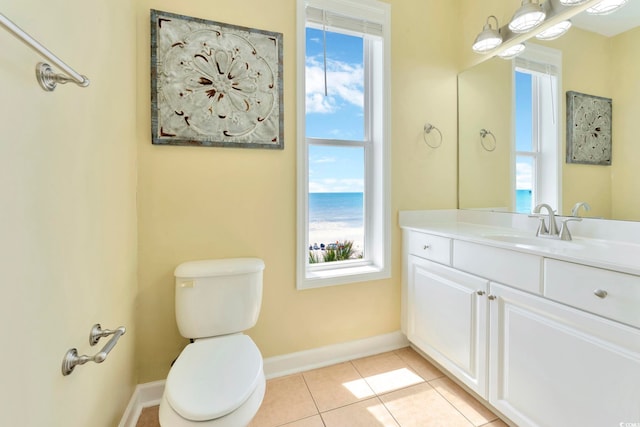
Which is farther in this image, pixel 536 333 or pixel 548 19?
pixel 548 19

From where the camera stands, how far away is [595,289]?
3.19 feet

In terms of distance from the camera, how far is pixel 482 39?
1.82 metres

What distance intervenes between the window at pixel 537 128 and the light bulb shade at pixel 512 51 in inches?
1.3

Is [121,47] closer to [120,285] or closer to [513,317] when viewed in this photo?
[120,285]

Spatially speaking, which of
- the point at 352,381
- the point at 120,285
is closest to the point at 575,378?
the point at 352,381

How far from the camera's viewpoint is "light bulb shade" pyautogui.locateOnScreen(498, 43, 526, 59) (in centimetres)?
173

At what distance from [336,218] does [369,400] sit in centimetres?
111

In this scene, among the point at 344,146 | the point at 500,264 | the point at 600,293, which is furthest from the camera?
the point at 344,146

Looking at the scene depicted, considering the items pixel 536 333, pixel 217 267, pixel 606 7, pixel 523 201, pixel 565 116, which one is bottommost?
pixel 536 333

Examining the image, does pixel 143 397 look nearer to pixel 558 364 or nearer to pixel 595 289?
pixel 558 364

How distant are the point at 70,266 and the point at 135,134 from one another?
0.83 m

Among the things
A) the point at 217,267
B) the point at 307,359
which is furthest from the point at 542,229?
the point at 217,267

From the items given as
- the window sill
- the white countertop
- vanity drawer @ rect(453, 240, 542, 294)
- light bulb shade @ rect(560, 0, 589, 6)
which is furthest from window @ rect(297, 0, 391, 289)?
light bulb shade @ rect(560, 0, 589, 6)

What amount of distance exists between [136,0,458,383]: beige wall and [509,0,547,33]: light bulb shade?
0.54 meters
